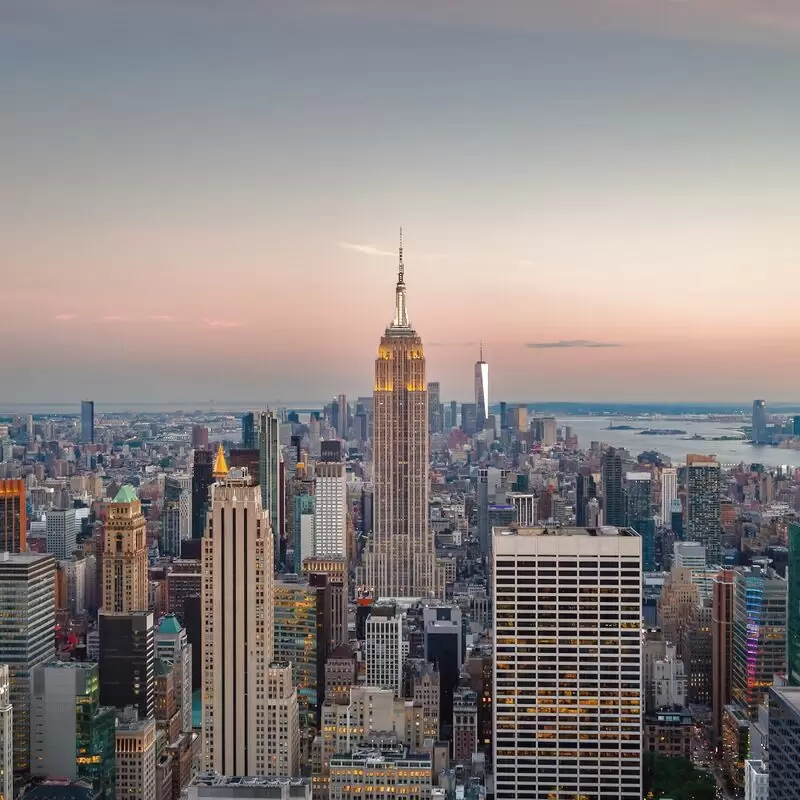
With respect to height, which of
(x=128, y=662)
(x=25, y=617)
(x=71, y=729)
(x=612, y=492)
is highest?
(x=612, y=492)

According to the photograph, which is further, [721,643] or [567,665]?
[721,643]

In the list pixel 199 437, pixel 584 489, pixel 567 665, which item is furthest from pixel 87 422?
pixel 584 489

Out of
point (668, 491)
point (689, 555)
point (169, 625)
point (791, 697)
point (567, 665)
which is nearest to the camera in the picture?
point (791, 697)

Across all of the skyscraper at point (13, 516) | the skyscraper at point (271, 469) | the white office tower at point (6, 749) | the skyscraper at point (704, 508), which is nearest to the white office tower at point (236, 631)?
the white office tower at point (6, 749)

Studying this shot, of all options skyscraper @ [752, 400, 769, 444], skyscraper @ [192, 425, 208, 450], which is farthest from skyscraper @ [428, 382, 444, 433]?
skyscraper @ [752, 400, 769, 444]

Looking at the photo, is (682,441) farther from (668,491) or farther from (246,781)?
(246,781)

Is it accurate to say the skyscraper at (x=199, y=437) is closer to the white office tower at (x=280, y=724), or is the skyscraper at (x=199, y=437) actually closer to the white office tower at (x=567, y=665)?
the white office tower at (x=280, y=724)

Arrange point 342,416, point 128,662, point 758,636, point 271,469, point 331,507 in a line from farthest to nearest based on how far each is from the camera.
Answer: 1. point 331,507
2. point 342,416
3. point 271,469
4. point 758,636
5. point 128,662
